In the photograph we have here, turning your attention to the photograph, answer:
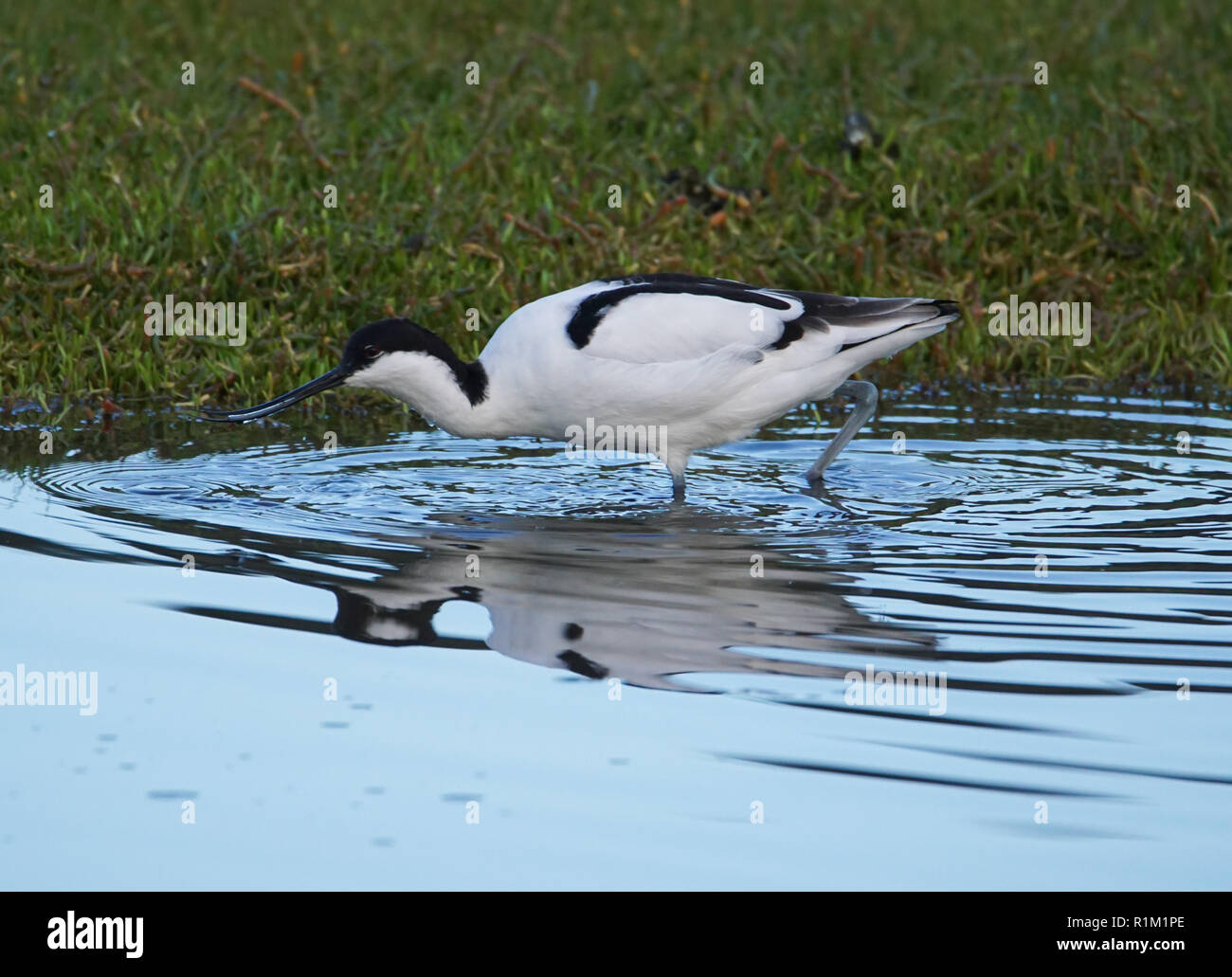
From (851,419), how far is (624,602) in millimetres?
2358

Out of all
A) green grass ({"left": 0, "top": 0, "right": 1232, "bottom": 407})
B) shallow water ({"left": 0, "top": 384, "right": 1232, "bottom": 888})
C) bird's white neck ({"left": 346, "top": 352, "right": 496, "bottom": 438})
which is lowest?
shallow water ({"left": 0, "top": 384, "right": 1232, "bottom": 888})

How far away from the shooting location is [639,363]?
7.04 metres

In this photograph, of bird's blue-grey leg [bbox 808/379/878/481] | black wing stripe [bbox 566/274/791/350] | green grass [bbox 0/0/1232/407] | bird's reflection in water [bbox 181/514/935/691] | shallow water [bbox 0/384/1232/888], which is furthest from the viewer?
green grass [bbox 0/0/1232/407]

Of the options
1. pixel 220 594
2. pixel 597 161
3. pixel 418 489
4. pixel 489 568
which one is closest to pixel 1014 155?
pixel 597 161

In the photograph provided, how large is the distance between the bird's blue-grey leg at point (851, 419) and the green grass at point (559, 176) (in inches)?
53.0

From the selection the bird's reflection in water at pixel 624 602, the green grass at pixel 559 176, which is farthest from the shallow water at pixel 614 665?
the green grass at pixel 559 176

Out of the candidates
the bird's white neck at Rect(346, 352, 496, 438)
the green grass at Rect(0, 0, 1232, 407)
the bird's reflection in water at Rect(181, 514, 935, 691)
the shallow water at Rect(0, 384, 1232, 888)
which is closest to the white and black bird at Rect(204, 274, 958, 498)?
the bird's white neck at Rect(346, 352, 496, 438)

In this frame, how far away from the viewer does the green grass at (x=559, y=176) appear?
9375 millimetres

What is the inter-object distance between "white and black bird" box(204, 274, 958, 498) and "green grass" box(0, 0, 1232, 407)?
1.93 metres

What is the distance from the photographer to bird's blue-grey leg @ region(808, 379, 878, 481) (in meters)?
7.67

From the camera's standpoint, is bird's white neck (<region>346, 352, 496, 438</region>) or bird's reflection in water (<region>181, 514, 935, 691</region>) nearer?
bird's reflection in water (<region>181, 514, 935, 691</region>)

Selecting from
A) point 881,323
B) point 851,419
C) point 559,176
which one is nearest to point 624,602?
point 881,323

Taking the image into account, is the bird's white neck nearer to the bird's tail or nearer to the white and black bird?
the white and black bird

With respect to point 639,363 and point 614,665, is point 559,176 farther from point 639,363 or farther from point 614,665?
point 614,665
